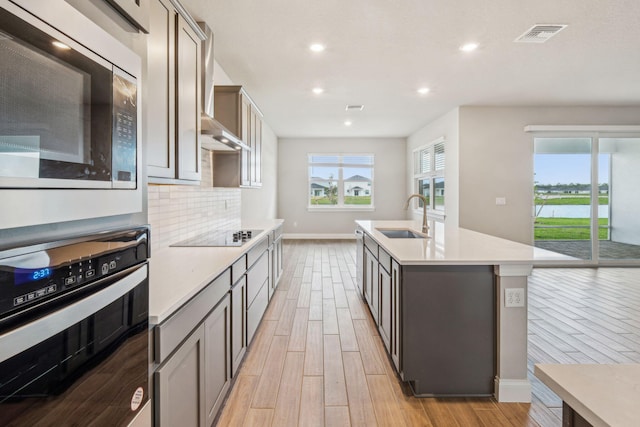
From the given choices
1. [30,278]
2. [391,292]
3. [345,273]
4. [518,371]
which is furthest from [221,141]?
[345,273]

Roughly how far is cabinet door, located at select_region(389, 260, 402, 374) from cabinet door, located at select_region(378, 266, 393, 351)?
0.09 meters

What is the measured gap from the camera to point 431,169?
7.01 meters

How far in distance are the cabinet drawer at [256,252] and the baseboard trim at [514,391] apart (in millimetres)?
1857

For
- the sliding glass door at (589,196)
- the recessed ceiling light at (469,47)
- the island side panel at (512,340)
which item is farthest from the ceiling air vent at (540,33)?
the sliding glass door at (589,196)

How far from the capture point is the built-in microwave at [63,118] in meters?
0.53

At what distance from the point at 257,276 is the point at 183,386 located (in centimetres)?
156

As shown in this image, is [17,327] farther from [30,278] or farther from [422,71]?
[422,71]

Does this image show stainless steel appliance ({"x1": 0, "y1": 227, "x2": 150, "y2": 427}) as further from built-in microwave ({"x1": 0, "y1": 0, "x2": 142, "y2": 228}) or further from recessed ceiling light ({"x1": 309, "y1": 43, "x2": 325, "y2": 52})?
recessed ceiling light ({"x1": 309, "y1": 43, "x2": 325, "y2": 52})

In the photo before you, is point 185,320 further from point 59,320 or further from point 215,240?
point 215,240

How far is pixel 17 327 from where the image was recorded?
0.52 metres

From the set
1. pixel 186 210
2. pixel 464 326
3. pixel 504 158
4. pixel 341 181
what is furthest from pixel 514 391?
pixel 341 181

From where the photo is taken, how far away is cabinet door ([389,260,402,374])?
2121 millimetres

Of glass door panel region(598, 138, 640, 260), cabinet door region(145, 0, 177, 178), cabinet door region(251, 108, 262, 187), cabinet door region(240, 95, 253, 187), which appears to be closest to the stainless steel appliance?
cabinet door region(145, 0, 177, 178)

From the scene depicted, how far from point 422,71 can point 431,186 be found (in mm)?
3562
